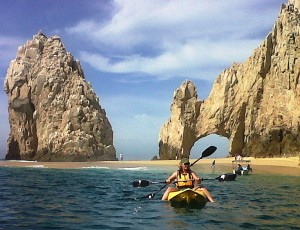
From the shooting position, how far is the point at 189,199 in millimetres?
15547

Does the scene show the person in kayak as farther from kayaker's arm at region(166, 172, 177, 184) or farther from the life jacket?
kayaker's arm at region(166, 172, 177, 184)

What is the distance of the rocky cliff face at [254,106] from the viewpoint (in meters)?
57.1

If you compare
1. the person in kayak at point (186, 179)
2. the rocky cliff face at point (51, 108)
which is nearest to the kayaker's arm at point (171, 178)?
the person in kayak at point (186, 179)

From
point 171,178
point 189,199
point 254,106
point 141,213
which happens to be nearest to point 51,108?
point 254,106

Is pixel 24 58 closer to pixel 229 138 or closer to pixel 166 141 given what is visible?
pixel 166 141

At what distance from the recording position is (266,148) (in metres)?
57.7

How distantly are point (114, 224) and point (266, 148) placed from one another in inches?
1935

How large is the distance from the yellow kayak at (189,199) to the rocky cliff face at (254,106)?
41.3 metres

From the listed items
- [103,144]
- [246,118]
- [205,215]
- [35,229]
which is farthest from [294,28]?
[35,229]

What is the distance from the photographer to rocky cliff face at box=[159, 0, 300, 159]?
57094 mm

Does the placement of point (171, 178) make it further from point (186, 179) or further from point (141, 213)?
point (141, 213)

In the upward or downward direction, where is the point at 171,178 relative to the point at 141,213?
upward

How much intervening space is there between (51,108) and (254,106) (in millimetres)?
44670

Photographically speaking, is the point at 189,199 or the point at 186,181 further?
the point at 186,181
